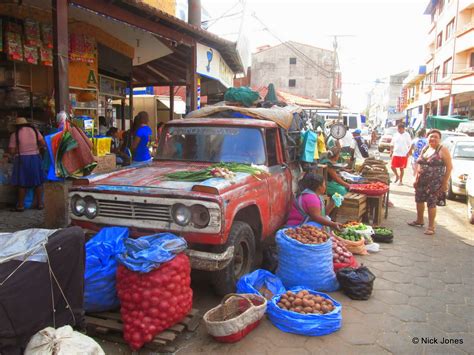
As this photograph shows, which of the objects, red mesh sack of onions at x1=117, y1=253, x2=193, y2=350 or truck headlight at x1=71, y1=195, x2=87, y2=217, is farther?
truck headlight at x1=71, y1=195, x2=87, y2=217

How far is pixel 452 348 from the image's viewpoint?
3539mm

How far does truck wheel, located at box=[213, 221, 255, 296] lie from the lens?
4.12 metres

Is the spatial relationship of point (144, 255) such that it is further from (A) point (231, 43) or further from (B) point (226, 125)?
(A) point (231, 43)

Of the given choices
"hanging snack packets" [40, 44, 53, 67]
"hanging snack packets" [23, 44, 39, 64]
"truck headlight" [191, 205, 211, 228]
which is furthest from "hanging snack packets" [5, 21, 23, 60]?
"truck headlight" [191, 205, 211, 228]

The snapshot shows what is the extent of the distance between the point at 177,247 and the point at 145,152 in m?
4.33

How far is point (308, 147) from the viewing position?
6602 millimetres

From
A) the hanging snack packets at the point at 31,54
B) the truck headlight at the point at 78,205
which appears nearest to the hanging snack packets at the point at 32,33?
the hanging snack packets at the point at 31,54

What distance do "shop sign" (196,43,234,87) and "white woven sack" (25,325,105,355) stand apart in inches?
308

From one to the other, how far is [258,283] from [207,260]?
2.96ft

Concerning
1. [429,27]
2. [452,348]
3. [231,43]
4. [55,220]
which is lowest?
[452,348]

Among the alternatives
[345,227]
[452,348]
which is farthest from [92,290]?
[345,227]

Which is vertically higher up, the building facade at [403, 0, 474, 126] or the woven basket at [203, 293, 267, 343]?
the building facade at [403, 0, 474, 126]

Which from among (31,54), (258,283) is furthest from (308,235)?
A: (31,54)

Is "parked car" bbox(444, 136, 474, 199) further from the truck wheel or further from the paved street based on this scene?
the truck wheel
